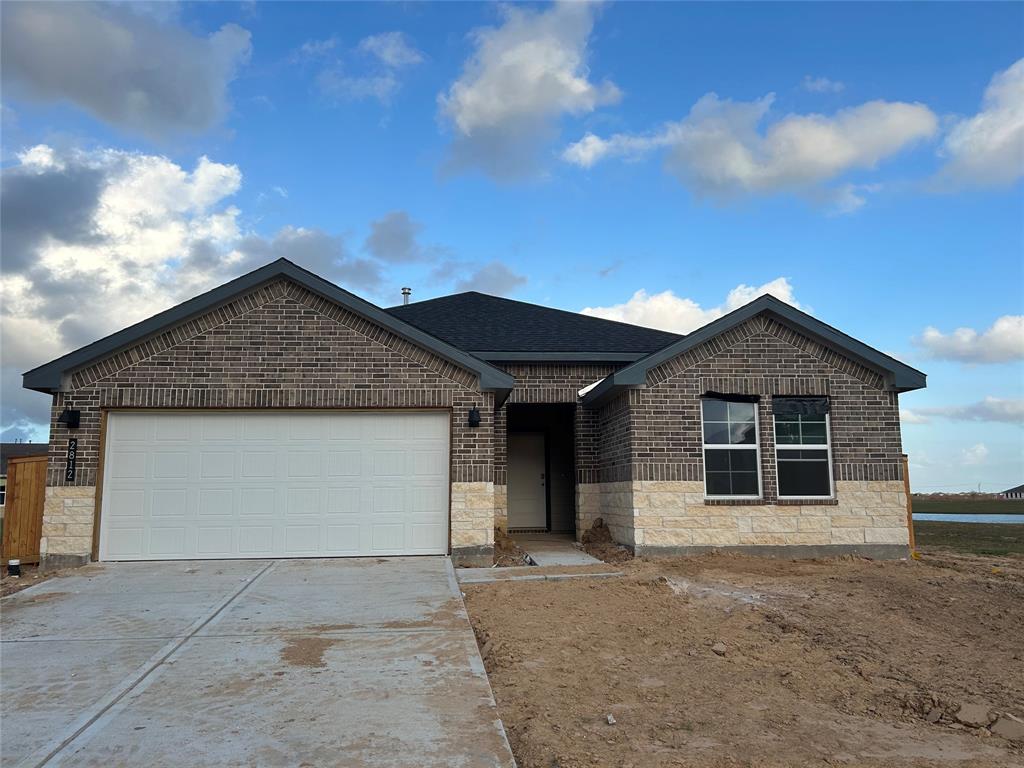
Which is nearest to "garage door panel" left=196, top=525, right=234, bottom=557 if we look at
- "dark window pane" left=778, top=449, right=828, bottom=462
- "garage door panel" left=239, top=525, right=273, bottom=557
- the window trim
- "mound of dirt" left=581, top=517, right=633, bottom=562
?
"garage door panel" left=239, top=525, right=273, bottom=557

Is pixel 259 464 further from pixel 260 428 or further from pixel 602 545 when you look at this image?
pixel 602 545

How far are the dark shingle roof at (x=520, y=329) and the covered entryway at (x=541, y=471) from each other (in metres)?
1.73

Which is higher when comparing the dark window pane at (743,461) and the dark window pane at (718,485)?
the dark window pane at (743,461)

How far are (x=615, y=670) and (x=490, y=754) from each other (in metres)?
2.00

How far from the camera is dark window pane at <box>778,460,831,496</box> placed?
39.5ft

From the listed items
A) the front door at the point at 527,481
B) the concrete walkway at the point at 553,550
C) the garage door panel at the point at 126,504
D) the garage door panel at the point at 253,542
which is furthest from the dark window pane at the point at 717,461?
the garage door panel at the point at 126,504

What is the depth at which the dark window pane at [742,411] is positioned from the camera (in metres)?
12.2

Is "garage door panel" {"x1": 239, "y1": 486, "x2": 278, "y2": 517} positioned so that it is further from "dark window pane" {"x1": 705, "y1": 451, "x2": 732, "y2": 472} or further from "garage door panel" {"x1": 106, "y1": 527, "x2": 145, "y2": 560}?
"dark window pane" {"x1": 705, "y1": 451, "x2": 732, "y2": 472}

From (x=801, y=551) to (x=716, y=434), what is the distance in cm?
229

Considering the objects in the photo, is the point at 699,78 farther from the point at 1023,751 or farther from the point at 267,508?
the point at 1023,751

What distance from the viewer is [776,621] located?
762 centimetres

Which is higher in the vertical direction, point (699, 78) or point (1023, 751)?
point (699, 78)

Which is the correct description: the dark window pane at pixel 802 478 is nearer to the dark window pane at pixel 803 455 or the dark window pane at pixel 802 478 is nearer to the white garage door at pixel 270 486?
the dark window pane at pixel 803 455

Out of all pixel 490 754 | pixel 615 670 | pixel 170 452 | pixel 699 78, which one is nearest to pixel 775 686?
pixel 615 670
